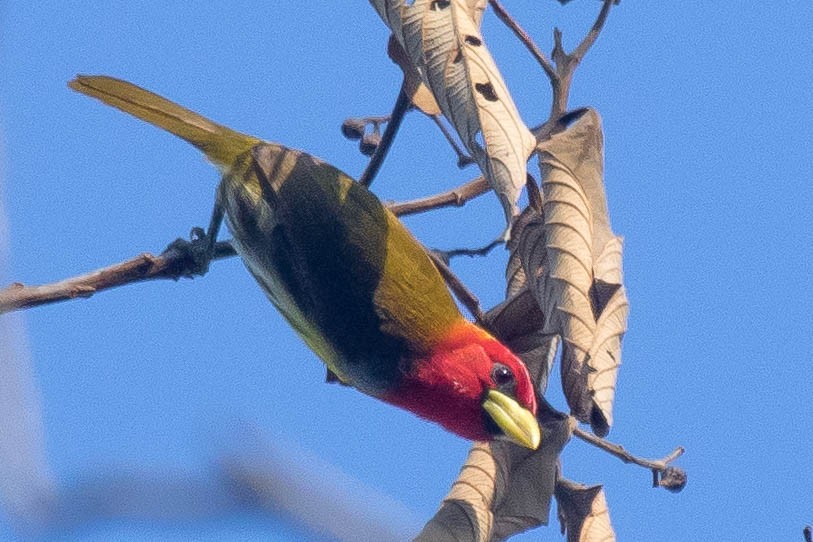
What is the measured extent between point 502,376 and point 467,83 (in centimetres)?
130

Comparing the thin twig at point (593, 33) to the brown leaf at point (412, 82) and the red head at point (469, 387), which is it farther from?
the red head at point (469, 387)

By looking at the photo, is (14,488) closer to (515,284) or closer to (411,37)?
(411,37)

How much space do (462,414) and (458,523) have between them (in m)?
0.92

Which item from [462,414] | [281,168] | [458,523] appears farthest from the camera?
[281,168]

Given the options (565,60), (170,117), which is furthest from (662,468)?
(170,117)

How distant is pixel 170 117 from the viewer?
3889mm

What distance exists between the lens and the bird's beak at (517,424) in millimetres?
2416

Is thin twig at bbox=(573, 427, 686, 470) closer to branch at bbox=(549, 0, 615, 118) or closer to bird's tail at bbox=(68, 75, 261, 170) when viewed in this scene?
branch at bbox=(549, 0, 615, 118)

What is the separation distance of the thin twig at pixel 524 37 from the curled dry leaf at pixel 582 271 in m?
0.11

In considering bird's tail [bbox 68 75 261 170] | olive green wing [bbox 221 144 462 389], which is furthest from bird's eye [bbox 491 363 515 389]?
bird's tail [bbox 68 75 261 170]

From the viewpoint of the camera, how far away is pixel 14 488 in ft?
3.28

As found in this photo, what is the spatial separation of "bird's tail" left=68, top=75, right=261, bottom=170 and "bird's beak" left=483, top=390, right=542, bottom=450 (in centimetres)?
164

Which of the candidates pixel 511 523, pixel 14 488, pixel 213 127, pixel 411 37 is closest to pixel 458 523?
pixel 511 523

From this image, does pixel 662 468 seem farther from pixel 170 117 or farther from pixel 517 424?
pixel 170 117
